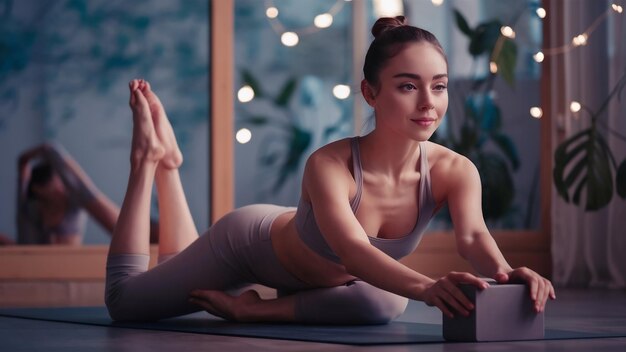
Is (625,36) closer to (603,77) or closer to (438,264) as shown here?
(603,77)

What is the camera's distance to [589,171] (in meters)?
3.80

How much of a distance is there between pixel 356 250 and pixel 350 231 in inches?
1.8

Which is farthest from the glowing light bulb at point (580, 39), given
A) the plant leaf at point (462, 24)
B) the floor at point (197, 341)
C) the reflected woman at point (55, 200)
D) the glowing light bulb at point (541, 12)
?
the reflected woman at point (55, 200)

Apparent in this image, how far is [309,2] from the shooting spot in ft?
13.6

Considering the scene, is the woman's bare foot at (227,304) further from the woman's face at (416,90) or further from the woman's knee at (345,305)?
the woman's face at (416,90)

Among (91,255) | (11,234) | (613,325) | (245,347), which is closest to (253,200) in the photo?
(91,255)

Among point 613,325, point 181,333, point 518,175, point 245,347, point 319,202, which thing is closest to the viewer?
point 245,347

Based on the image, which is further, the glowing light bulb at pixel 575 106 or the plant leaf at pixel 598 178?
the glowing light bulb at pixel 575 106

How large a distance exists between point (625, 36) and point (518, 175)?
2.35ft

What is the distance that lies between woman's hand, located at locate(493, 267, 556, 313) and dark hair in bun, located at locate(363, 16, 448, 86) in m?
0.45

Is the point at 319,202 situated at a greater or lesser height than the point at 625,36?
lesser

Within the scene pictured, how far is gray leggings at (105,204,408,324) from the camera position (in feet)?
7.43

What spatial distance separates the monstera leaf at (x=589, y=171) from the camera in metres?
3.77

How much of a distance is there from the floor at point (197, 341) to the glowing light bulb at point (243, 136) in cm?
160
